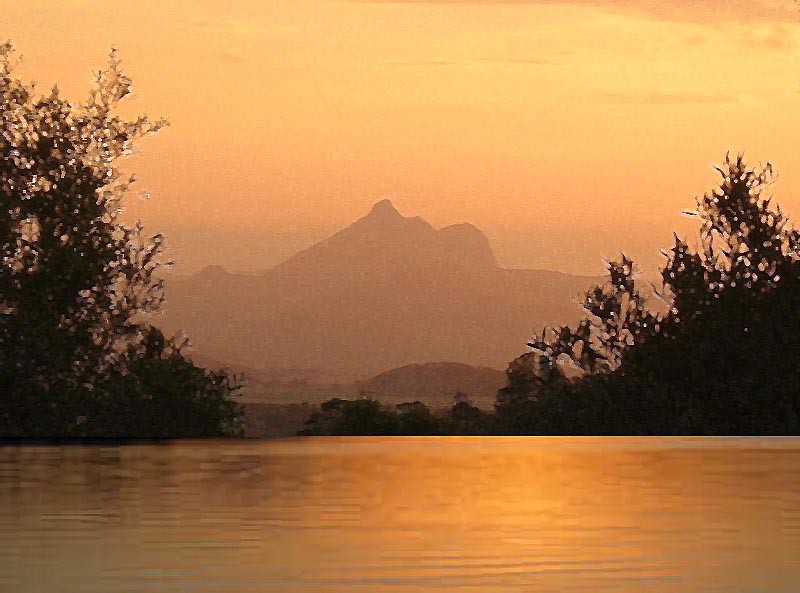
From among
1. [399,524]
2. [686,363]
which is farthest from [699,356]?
[399,524]

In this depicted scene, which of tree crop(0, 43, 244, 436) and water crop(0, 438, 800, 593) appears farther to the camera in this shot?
tree crop(0, 43, 244, 436)

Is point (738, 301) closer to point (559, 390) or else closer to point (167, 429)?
point (559, 390)

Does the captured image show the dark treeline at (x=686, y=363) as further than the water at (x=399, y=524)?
Yes

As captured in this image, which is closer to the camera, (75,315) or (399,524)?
(399,524)

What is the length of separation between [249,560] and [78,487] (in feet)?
26.1

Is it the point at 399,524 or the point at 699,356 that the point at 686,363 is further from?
the point at 399,524

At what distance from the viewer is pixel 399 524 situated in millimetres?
13797

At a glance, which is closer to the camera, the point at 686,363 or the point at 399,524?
the point at 399,524

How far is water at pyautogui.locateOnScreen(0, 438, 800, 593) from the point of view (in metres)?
9.84

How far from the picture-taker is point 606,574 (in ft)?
33.1

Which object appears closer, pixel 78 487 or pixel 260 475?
pixel 78 487

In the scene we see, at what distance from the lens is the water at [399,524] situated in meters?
9.84

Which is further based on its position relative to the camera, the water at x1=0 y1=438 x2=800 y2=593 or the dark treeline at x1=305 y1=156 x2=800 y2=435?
the dark treeline at x1=305 y1=156 x2=800 y2=435

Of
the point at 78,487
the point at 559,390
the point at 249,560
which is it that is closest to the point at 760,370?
the point at 559,390
